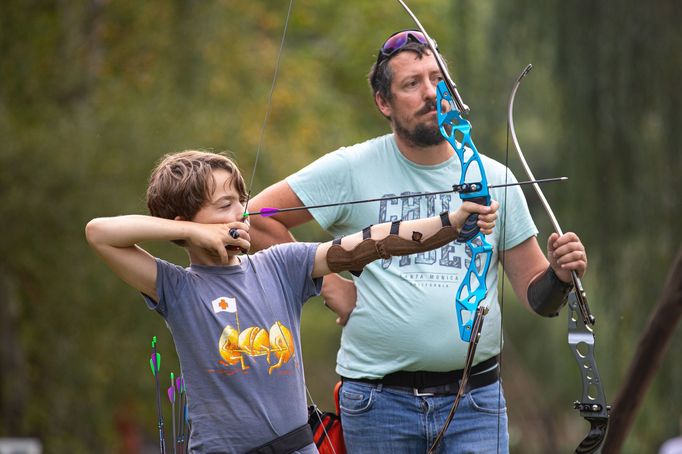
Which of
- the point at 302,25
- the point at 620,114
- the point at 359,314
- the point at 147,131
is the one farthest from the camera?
the point at 302,25

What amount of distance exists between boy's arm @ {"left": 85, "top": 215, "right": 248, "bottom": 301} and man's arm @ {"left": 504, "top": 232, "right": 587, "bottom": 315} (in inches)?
37.3

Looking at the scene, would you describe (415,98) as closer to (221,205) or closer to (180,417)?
(221,205)

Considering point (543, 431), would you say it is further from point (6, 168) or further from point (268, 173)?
point (6, 168)

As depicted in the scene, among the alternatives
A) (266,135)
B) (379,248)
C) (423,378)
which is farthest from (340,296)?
(266,135)

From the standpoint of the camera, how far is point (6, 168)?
1327cm

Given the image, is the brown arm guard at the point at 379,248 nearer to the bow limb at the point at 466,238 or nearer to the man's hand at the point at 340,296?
the bow limb at the point at 466,238

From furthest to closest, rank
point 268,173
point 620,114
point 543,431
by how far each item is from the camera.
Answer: point 543,431, point 268,173, point 620,114

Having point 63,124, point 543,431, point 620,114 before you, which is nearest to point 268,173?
point 63,124

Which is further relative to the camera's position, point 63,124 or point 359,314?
point 63,124

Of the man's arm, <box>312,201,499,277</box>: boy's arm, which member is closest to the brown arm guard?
<box>312,201,499,277</box>: boy's arm

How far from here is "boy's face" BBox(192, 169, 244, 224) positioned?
3412 millimetres

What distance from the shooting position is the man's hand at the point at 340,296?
400 centimetres

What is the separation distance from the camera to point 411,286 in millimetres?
3865

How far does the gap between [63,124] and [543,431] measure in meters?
13.5
